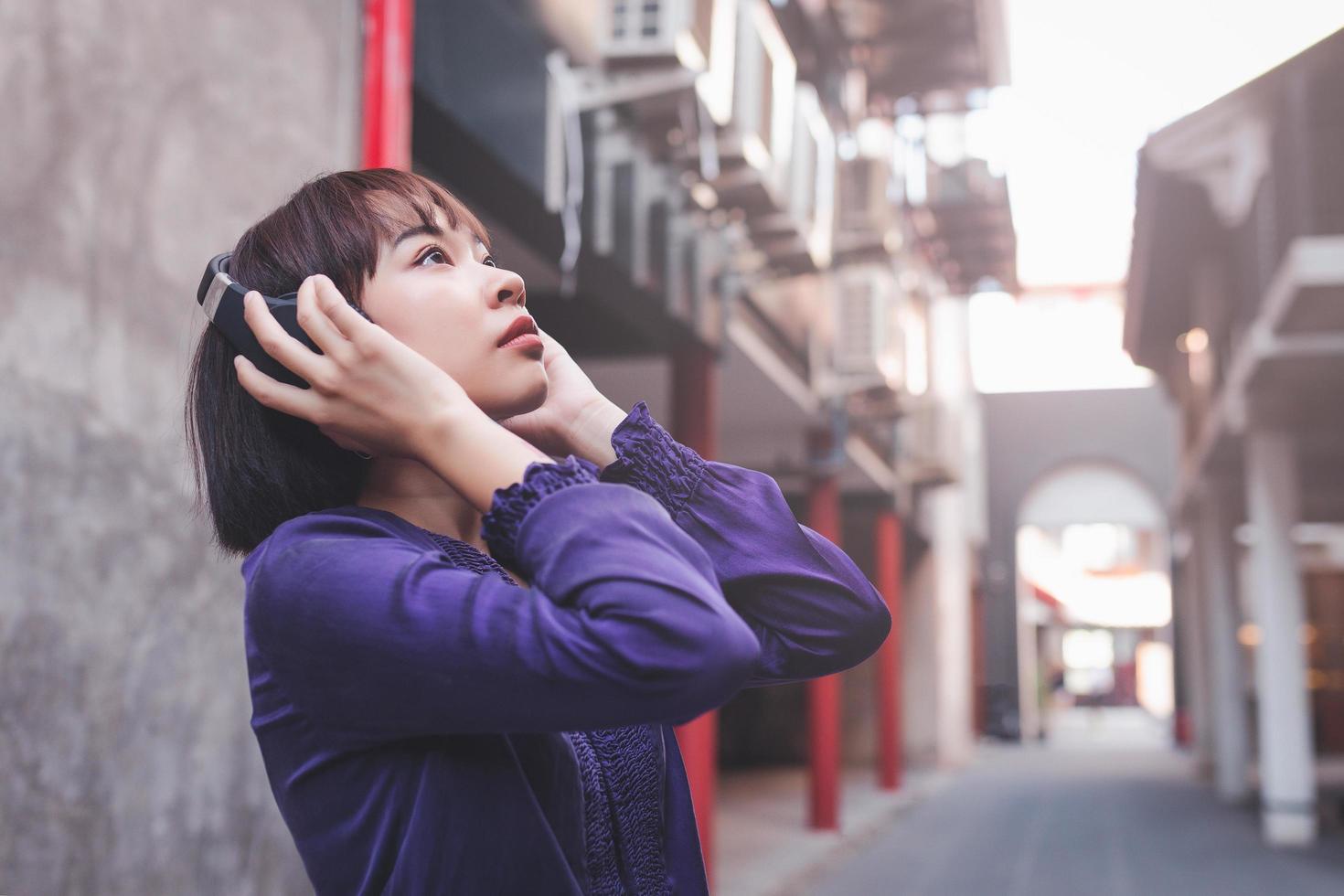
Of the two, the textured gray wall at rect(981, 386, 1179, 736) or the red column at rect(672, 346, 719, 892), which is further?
the textured gray wall at rect(981, 386, 1179, 736)

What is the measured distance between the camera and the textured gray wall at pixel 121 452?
2711 mm

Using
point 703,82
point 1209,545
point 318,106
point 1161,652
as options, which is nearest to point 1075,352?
point 1161,652

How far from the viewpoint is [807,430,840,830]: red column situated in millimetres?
11719

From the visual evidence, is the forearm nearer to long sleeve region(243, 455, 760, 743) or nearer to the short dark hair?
long sleeve region(243, 455, 760, 743)

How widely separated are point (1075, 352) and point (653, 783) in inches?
1761

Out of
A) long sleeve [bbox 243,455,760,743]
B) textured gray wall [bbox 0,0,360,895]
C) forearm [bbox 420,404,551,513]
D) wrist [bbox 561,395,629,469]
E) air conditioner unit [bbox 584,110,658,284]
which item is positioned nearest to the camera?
long sleeve [bbox 243,455,760,743]

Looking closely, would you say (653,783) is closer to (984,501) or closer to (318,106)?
(318,106)

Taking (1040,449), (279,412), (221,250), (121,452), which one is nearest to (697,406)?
(221,250)

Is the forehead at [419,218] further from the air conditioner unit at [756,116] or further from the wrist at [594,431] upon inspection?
the air conditioner unit at [756,116]

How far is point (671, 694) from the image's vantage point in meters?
1.05

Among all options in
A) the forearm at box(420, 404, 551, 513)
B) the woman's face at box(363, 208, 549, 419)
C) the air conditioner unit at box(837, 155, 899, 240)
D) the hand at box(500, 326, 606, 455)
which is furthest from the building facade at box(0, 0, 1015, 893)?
the forearm at box(420, 404, 551, 513)

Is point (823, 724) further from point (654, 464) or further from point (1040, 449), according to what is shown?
point (1040, 449)

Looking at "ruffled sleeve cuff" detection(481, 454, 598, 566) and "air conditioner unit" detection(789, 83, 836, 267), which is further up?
"air conditioner unit" detection(789, 83, 836, 267)

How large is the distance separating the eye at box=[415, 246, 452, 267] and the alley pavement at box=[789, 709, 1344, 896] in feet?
27.4
